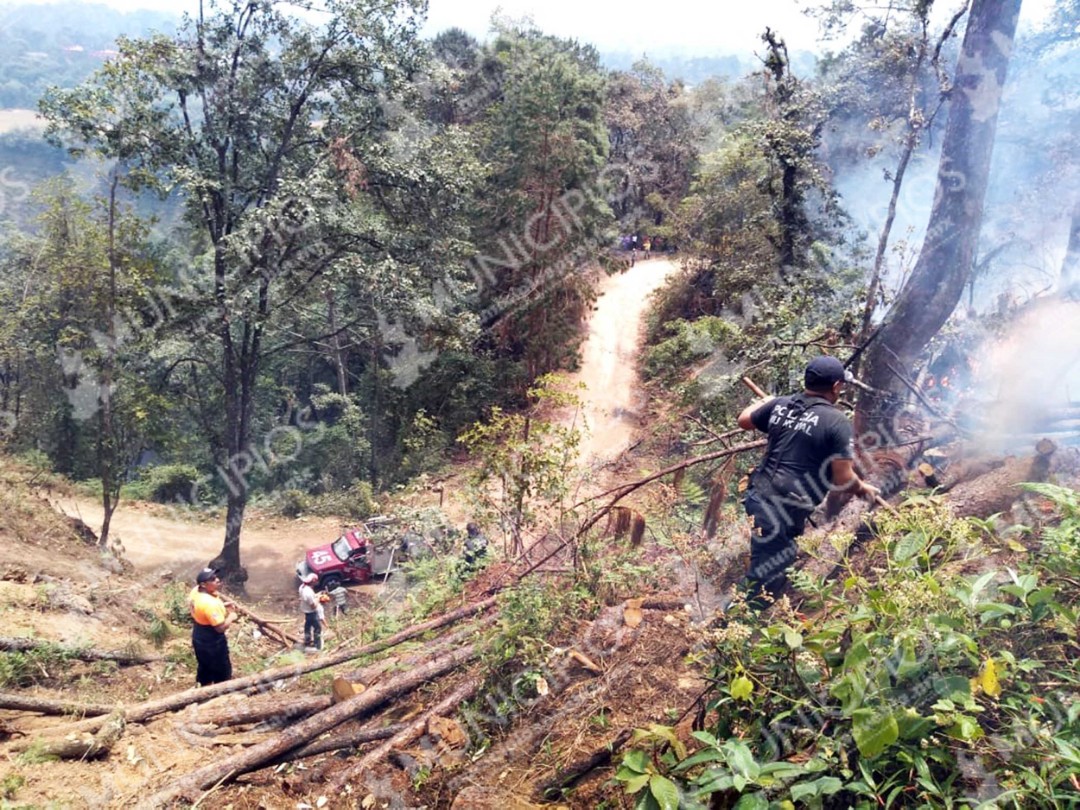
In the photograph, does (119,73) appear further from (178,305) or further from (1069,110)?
(1069,110)

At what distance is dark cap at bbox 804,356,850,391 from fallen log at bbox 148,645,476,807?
2.63 m

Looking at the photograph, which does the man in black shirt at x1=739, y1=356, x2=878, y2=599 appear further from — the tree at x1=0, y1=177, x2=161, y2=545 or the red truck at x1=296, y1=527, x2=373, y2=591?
the tree at x1=0, y1=177, x2=161, y2=545

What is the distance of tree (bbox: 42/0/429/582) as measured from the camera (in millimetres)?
11164

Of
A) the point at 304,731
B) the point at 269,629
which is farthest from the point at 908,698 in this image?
the point at 269,629

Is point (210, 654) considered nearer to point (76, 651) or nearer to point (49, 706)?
point (49, 706)

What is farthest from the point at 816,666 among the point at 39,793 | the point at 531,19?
the point at 531,19

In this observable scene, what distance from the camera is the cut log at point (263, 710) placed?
14.2 ft

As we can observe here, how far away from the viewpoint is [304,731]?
159 inches

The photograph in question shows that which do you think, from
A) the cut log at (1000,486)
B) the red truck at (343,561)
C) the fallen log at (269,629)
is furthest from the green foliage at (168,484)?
the cut log at (1000,486)

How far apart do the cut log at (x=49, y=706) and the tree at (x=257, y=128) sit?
7.56 meters

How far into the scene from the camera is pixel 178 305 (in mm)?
12562

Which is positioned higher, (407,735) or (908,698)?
(908,698)

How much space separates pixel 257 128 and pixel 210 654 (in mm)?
9771

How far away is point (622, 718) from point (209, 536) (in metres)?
14.9
